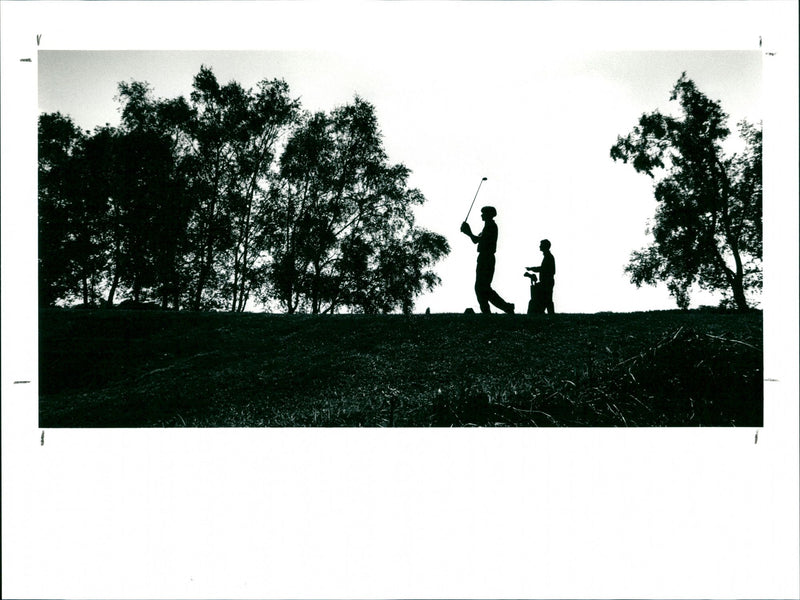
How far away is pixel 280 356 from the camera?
5.68m

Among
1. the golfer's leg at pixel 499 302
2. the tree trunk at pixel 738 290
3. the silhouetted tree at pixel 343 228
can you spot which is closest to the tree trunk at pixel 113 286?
the silhouetted tree at pixel 343 228

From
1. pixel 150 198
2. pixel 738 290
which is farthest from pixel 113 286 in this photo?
pixel 738 290

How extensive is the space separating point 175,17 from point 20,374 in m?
2.19

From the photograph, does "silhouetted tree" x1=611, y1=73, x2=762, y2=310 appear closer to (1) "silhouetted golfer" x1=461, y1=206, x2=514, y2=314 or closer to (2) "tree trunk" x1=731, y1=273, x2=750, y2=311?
(2) "tree trunk" x1=731, y1=273, x2=750, y2=311

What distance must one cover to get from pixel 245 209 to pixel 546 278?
5232 mm

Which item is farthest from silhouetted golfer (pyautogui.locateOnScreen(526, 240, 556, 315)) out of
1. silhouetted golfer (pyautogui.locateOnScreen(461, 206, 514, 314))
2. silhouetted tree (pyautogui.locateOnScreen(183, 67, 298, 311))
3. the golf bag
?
silhouetted tree (pyautogui.locateOnScreen(183, 67, 298, 311))

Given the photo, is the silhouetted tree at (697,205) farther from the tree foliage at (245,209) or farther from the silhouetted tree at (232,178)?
the silhouetted tree at (232,178)

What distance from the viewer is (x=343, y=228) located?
9.95 meters

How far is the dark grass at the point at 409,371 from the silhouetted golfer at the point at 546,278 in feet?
1.73

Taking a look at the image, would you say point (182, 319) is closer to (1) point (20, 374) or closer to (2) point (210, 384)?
(2) point (210, 384)

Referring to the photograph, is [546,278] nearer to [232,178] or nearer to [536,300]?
[536,300]

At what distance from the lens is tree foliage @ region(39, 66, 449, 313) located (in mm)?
9672

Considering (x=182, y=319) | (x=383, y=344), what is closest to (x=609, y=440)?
(x=383, y=344)

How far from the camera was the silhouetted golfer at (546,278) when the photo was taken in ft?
21.1
